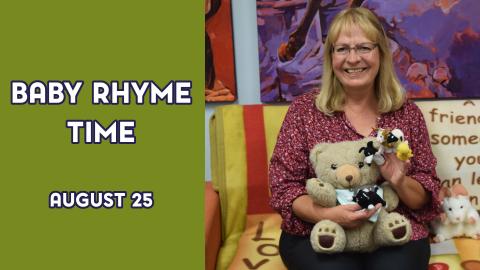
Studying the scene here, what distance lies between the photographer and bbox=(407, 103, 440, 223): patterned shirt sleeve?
1.29m

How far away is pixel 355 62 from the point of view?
1.26 metres

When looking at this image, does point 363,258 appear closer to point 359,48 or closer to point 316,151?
point 316,151

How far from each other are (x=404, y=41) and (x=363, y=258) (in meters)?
0.82

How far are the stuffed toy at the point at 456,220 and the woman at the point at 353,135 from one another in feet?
0.50

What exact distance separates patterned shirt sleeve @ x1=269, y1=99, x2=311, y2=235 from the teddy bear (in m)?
0.09

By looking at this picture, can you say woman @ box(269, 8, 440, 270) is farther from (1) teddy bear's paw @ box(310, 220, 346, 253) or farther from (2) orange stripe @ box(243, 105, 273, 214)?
(2) orange stripe @ box(243, 105, 273, 214)

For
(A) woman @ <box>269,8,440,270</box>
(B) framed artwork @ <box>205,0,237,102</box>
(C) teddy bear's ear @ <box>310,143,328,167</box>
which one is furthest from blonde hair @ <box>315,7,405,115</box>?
(B) framed artwork @ <box>205,0,237,102</box>

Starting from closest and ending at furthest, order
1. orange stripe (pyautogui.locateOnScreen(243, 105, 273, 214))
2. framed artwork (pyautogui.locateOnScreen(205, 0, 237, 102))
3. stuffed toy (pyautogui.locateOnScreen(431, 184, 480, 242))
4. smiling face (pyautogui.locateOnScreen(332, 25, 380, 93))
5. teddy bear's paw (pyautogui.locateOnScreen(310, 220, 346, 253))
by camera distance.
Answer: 1. teddy bear's paw (pyautogui.locateOnScreen(310, 220, 346, 253))
2. smiling face (pyautogui.locateOnScreen(332, 25, 380, 93))
3. stuffed toy (pyautogui.locateOnScreen(431, 184, 480, 242))
4. orange stripe (pyautogui.locateOnScreen(243, 105, 273, 214))
5. framed artwork (pyautogui.locateOnScreen(205, 0, 237, 102))

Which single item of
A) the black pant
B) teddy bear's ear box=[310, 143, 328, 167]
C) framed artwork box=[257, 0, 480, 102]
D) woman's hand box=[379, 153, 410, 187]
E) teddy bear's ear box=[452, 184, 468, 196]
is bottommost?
the black pant

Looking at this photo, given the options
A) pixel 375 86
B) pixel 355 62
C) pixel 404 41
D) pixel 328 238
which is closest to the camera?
pixel 328 238

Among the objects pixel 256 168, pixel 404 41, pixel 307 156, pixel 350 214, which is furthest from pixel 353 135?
pixel 404 41

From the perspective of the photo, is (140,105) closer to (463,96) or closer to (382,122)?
(382,122)

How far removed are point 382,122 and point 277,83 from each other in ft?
1.63

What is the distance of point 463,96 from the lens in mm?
1711
